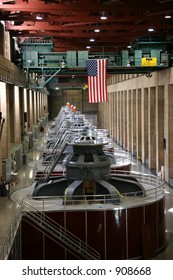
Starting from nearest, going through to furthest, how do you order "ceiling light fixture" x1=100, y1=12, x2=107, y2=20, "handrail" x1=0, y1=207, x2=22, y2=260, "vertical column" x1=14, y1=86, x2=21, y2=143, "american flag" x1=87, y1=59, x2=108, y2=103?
"handrail" x1=0, y1=207, x2=22, y2=260
"ceiling light fixture" x1=100, y1=12, x2=107, y2=20
"american flag" x1=87, y1=59, x2=108, y2=103
"vertical column" x1=14, y1=86, x2=21, y2=143

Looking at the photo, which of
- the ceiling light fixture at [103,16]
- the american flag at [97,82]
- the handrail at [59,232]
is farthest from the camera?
the american flag at [97,82]

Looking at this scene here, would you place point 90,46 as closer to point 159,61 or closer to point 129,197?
point 159,61

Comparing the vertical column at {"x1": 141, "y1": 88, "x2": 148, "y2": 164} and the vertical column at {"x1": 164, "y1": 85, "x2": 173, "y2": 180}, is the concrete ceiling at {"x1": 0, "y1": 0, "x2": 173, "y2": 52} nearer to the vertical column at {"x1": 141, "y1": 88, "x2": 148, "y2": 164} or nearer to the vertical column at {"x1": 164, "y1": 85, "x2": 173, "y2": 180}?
the vertical column at {"x1": 164, "y1": 85, "x2": 173, "y2": 180}

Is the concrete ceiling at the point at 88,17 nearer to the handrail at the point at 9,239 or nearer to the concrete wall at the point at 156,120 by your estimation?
the concrete wall at the point at 156,120

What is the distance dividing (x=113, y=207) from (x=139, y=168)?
2318cm

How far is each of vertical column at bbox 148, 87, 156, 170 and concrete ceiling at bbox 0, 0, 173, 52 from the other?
16.4 ft

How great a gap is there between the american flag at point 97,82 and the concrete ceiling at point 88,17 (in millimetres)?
2644

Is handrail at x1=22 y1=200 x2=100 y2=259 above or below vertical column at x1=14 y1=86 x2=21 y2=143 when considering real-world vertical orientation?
below

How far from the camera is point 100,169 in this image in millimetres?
21766

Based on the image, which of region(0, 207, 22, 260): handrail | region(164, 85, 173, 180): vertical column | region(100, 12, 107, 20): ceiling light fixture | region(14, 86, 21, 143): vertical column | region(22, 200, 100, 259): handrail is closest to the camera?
region(0, 207, 22, 260): handrail

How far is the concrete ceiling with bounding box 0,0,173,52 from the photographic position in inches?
949

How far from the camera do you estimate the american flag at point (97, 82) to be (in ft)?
95.2

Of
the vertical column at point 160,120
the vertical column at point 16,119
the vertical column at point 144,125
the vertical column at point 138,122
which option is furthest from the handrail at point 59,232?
the vertical column at point 138,122

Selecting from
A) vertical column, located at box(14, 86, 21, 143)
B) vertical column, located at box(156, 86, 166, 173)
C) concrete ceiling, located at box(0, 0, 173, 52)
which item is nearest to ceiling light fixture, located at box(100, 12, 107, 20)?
concrete ceiling, located at box(0, 0, 173, 52)
